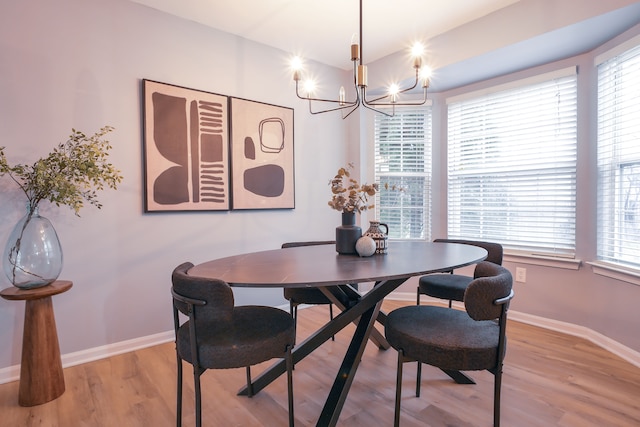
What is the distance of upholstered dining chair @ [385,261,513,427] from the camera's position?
135 centimetres

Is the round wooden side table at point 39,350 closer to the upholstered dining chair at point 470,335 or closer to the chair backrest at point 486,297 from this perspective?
the upholstered dining chair at point 470,335

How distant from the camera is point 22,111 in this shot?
2.16 meters

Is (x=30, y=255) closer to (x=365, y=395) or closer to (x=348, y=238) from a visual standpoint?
(x=348, y=238)

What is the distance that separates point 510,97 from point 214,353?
3347 mm

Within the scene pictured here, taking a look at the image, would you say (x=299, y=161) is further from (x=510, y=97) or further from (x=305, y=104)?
(x=510, y=97)

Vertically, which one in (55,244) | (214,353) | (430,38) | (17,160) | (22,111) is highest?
(430,38)

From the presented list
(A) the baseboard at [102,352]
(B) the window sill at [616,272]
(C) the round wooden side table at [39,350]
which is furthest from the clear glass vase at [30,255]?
(B) the window sill at [616,272]

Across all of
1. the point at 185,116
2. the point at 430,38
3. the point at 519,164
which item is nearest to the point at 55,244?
the point at 185,116

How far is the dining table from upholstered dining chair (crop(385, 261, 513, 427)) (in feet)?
0.71

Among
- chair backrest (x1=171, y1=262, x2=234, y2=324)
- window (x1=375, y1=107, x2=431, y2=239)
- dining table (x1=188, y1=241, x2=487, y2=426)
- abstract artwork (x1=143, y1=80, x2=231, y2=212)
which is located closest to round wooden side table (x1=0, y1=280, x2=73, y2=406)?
abstract artwork (x1=143, y1=80, x2=231, y2=212)

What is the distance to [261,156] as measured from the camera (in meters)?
3.24

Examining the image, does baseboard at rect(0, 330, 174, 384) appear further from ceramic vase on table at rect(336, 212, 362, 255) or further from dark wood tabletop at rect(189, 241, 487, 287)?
ceramic vase on table at rect(336, 212, 362, 255)

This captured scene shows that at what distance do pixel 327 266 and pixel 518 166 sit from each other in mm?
2468

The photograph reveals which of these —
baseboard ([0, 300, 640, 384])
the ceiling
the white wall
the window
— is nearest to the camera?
the white wall
